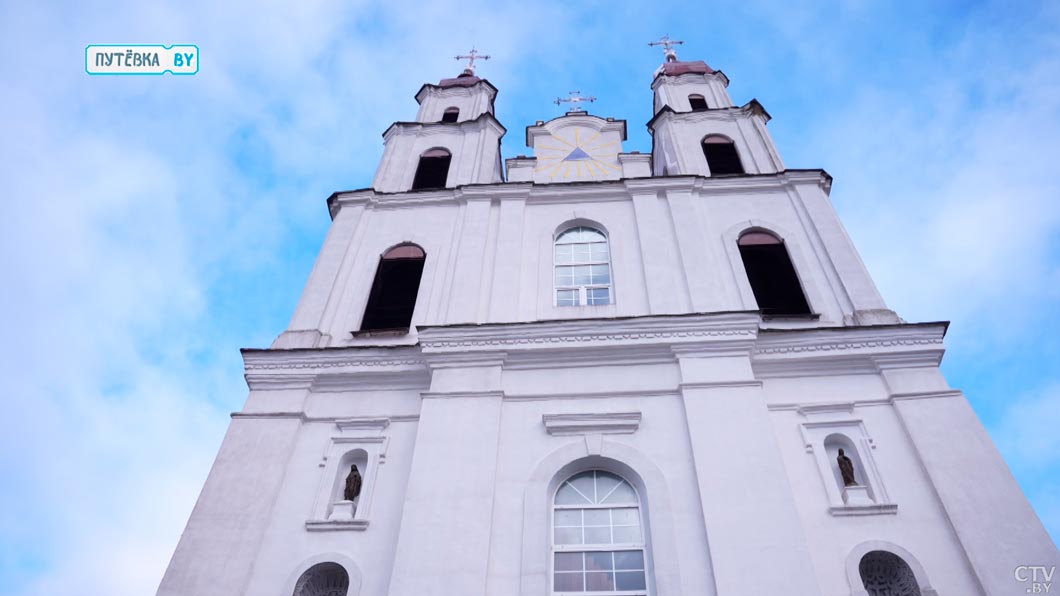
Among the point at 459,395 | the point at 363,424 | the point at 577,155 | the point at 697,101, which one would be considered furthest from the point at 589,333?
the point at 697,101

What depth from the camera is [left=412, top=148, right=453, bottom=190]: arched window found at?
759 inches

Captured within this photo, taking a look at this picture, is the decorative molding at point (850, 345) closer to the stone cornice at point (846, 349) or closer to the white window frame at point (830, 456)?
the stone cornice at point (846, 349)

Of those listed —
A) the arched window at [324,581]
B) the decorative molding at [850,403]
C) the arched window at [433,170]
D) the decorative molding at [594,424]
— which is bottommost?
the arched window at [324,581]

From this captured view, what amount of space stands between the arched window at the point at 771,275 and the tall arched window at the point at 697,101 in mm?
7817

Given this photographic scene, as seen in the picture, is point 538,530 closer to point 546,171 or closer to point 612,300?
point 612,300

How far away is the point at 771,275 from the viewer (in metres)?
15.3

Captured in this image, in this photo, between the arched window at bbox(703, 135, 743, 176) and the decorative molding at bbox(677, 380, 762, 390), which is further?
the arched window at bbox(703, 135, 743, 176)

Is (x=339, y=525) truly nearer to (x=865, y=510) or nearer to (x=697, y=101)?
(x=865, y=510)

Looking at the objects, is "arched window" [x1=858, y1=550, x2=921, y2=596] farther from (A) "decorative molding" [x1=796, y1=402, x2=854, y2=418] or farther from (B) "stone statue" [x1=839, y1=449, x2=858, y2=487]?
(A) "decorative molding" [x1=796, y1=402, x2=854, y2=418]

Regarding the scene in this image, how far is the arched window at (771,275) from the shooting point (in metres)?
14.4

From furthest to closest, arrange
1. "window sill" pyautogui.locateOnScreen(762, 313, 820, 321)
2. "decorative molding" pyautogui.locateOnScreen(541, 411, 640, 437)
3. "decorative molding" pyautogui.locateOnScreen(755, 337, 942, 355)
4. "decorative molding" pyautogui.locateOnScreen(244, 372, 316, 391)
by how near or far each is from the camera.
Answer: "window sill" pyautogui.locateOnScreen(762, 313, 820, 321) → "decorative molding" pyautogui.locateOnScreen(244, 372, 316, 391) → "decorative molding" pyautogui.locateOnScreen(755, 337, 942, 355) → "decorative molding" pyautogui.locateOnScreen(541, 411, 640, 437)

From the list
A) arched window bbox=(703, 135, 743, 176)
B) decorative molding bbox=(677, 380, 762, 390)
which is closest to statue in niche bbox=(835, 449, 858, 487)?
decorative molding bbox=(677, 380, 762, 390)

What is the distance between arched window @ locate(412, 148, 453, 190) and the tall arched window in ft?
26.2

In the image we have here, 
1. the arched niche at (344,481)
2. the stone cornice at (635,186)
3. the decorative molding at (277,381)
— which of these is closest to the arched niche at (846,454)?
the stone cornice at (635,186)
